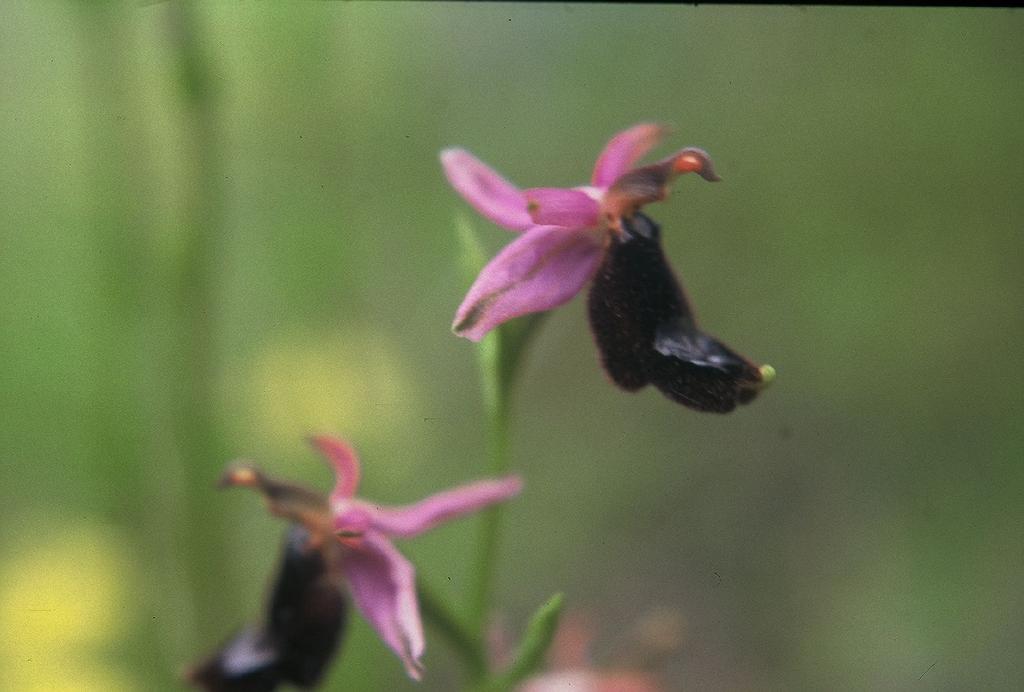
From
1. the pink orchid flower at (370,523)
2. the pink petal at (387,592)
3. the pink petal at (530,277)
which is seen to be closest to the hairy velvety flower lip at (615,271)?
the pink petal at (530,277)

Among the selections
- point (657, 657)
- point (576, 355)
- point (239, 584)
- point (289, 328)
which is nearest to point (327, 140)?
point (289, 328)

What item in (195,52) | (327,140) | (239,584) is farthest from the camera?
(327,140)

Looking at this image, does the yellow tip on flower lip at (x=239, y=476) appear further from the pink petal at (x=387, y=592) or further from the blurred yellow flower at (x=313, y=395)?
the blurred yellow flower at (x=313, y=395)

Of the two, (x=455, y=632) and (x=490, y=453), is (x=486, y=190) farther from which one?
(x=455, y=632)

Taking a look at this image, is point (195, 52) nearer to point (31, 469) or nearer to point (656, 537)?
point (31, 469)

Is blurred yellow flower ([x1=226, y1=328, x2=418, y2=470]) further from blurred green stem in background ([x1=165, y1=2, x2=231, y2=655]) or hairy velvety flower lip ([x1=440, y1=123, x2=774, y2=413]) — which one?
hairy velvety flower lip ([x1=440, y1=123, x2=774, y2=413])

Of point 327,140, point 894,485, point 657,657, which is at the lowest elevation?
point 894,485

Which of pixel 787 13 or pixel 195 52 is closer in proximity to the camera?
pixel 195 52
